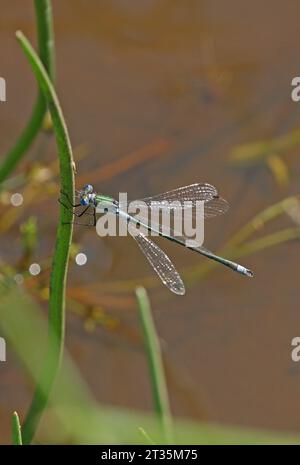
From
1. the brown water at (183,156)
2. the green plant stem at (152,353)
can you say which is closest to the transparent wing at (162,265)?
the green plant stem at (152,353)

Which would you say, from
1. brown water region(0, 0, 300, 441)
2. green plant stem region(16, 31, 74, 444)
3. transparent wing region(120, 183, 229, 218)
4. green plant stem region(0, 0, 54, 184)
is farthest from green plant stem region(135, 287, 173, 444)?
brown water region(0, 0, 300, 441)

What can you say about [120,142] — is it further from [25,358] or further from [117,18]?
[25,358]

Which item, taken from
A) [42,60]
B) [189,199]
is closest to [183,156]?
[189,199]

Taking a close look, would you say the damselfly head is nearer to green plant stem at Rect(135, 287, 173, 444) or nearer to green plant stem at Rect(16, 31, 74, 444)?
green plant stem at Rect(135, 287, 173, 444)

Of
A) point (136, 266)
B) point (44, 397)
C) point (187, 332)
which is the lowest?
point (44, 397)

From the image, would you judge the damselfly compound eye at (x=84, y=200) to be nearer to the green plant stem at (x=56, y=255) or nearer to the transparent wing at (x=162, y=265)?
the transparent wing at (x=162, y=265)

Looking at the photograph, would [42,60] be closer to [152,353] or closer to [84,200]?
[84,200]

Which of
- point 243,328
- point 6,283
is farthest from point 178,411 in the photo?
point 6,283
